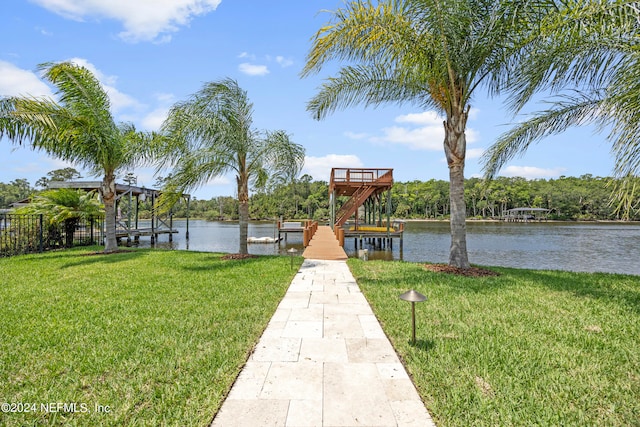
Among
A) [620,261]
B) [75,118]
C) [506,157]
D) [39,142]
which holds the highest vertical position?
[75,118]

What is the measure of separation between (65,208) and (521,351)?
16018 millimetres

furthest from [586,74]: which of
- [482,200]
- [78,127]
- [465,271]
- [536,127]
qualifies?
[482,200]

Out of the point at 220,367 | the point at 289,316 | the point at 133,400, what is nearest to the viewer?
the point at 133,400

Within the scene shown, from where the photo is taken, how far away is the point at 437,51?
24.8ft

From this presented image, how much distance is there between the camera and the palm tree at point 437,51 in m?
7.07

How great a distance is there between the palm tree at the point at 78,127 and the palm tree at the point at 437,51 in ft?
27.3

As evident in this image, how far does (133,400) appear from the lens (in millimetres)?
2662

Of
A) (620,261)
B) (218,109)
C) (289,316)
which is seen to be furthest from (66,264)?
(620,261)

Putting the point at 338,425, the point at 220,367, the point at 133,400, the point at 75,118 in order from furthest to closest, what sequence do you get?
the point at 75,118
the point at 220,367
the point at 133,400
the point at 338,425

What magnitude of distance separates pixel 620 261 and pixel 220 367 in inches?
866

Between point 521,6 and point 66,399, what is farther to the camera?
point 521,6

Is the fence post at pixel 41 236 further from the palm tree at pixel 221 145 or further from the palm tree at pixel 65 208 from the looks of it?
the palm tree at pixel 221 145

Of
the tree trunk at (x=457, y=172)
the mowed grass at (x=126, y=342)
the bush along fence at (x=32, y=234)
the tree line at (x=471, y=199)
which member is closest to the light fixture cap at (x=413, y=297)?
the mowed grass at (x=126, y=342)

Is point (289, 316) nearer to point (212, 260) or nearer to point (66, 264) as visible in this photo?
point (212, 260)
